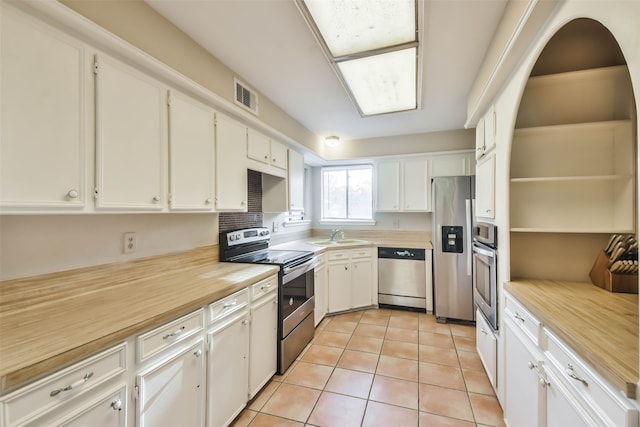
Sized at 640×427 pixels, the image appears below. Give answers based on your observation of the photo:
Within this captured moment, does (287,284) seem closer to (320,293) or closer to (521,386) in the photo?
(320,293)

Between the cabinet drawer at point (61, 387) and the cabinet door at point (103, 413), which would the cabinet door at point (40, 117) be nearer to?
the cabinet drawer at point (61, 387)

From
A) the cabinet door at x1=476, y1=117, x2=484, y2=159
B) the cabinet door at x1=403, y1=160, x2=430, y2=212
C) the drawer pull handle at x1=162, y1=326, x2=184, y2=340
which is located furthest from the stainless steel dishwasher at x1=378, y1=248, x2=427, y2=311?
the drawer pull handle at x1=162, y1=326, x2=184, y2=340

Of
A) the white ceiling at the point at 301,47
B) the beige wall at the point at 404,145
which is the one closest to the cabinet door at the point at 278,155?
the white ceiling at the point at 301,47

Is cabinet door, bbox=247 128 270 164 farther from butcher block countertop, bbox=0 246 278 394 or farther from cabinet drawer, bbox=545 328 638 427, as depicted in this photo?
cabinet drawer, bbox=545 328 638 427

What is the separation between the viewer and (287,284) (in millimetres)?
2369

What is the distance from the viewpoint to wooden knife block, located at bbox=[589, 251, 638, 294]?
1455 mm

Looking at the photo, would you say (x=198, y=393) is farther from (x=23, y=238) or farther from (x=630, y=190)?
(x=630, y=190)

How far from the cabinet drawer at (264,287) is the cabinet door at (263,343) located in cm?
5

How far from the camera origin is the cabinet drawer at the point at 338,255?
11.7ft

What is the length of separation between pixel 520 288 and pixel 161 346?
195cm

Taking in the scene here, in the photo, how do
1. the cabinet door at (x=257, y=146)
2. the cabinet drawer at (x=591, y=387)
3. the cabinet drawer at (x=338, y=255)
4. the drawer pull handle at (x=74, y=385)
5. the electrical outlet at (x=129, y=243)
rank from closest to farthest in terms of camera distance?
the cabinet drawer at (x=591, y=387) < the drawer pull handle at (x=74, y=385) < the electrical outlet at (x=129, y=243) < the cabinet door at (x=257, y=146) < the cabinet drawer at (x=338, y=255)

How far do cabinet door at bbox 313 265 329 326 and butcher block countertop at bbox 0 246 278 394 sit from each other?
1.39m

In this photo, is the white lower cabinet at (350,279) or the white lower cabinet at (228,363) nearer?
the white lower cabinet at (228,363)

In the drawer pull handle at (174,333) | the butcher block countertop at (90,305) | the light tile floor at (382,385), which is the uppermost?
the butcher block countertop at (90,305)
